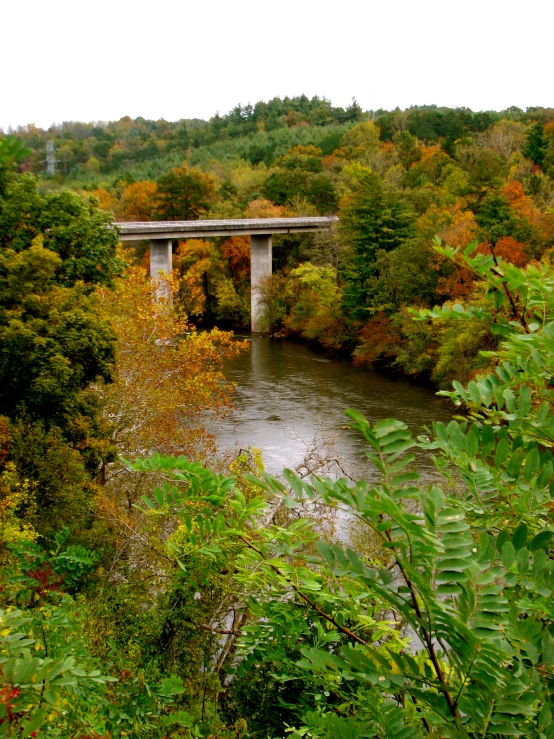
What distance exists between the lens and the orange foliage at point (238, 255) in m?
51.0

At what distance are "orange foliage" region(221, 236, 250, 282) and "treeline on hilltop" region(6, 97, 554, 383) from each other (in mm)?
98

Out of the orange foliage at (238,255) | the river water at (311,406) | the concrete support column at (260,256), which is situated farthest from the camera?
the orange foliage at (238,255)

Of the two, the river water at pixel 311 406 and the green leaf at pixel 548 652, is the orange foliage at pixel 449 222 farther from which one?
the green leaf at pixel 548 652

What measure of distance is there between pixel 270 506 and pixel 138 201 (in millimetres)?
53756

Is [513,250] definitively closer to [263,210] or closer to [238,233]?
[238,233]

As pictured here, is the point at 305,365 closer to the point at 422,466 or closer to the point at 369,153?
the point at 422,466

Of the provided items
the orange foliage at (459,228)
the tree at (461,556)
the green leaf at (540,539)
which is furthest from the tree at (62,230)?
the orange foliage at (459,228)

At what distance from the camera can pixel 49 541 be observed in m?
9.95

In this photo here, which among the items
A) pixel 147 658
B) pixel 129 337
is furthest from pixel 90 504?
pixel 129 337

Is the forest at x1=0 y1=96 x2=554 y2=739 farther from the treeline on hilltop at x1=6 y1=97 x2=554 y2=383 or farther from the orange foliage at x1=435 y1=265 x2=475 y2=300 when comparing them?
the treeline on hilltop at x1=6 y1=97 x2=554 y2=383

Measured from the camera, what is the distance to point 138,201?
59.6m

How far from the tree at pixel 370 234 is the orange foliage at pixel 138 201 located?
85.4ft

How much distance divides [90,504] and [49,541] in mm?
1217

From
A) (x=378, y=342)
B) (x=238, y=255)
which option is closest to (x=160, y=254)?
(x=238, y=255)
